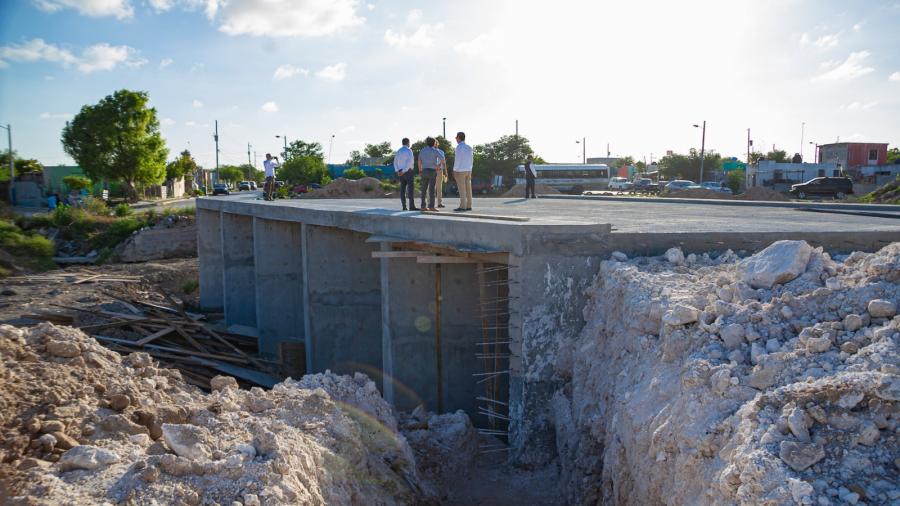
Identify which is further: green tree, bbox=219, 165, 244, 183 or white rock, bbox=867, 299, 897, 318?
green tree, bbox=219, 165, 244, 183

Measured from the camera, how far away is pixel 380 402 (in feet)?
22.8

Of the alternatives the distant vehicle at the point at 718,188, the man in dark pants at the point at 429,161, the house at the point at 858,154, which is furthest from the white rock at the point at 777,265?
the house at the point at 858,154

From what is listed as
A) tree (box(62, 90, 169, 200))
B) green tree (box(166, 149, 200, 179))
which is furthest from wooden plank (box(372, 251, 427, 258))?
green tree (box(166, 149, 200, 179))

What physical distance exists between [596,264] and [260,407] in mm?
3710

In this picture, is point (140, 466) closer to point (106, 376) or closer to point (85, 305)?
point (106, 376)

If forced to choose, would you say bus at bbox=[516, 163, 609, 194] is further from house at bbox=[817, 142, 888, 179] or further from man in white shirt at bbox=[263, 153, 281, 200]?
man in white shirt at bbox=[263, 153, 281, 200]

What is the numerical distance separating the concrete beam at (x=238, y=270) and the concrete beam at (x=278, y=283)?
237cm

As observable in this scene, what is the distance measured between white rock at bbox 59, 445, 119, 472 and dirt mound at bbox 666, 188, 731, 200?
116 feet

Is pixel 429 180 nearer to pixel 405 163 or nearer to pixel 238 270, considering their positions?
pixel 405 163

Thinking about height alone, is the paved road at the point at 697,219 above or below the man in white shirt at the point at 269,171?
below

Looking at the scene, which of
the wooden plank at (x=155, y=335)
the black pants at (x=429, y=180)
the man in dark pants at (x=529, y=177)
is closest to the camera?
the black pants at (x=429, y=180)

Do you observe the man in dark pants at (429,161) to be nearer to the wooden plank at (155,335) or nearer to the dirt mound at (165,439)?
the dirt mound at (165,439)

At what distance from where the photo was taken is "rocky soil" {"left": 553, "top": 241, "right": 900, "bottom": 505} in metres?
3.67

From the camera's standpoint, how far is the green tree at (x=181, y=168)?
63.6 m
